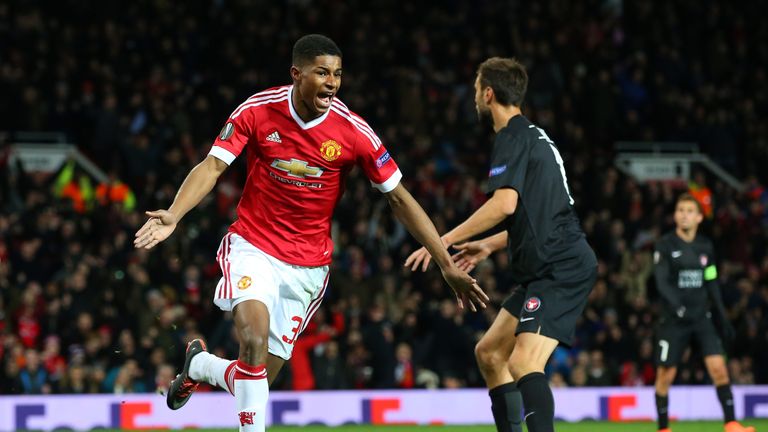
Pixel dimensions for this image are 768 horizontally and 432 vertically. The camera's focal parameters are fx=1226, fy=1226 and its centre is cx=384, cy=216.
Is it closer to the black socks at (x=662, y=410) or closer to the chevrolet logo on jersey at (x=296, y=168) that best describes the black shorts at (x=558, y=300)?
the chevrolet logo on jersey at (x=296, y=168)

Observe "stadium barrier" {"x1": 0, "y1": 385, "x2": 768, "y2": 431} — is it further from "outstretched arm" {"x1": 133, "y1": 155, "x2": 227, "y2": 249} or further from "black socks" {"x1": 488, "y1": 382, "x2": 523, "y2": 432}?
"outstretched arm" {"x1": 133, "y1": 155, "x2": 227, "y2": 249}

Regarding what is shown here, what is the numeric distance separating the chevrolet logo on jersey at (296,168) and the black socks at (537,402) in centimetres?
172

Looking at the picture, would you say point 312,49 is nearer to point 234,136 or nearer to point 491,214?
point 234,136

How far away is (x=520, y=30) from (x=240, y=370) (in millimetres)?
15931

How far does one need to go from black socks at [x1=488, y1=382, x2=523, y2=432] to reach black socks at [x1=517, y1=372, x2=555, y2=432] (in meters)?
0.48

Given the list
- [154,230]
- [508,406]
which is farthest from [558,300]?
[154,230]

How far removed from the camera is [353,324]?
1538cm

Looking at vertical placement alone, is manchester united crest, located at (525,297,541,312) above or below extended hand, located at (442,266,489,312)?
below

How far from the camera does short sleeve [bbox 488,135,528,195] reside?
710cm

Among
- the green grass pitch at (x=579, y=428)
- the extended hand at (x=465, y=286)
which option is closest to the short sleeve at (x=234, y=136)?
the extended hand at (x=465, y=286)

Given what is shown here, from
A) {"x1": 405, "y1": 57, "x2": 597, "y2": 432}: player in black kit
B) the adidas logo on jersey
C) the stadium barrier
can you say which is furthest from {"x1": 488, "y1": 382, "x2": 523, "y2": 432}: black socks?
the stadium barrier

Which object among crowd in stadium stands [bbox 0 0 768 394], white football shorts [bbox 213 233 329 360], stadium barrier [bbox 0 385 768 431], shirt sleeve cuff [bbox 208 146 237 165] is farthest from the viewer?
crowd in stadium stands [bbox 0 0 768 394]

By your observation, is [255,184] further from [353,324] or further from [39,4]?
[39,4]

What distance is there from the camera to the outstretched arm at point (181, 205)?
20.4 feet
